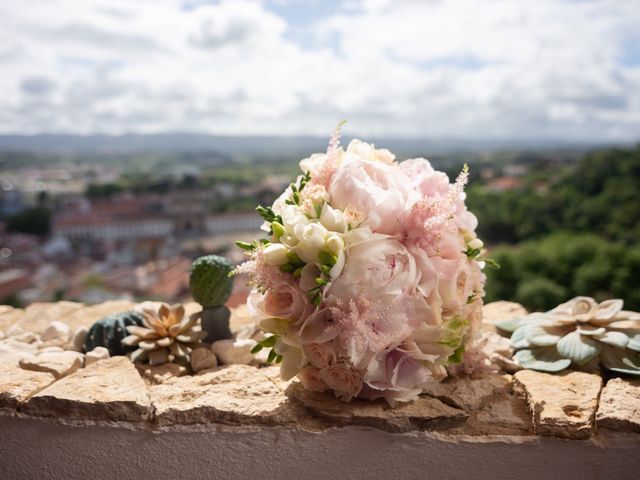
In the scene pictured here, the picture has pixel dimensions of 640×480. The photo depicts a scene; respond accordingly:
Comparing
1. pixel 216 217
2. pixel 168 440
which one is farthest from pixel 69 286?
pixel 168 440

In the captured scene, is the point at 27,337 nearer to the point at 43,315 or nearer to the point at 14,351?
the point at 14,351

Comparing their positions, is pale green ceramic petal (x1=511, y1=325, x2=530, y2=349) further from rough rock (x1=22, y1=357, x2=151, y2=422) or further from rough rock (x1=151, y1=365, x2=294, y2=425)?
rough rock (x1=22, y1=357, x2=151, y2=422)

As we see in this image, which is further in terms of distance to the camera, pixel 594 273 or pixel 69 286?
pixel 69 286

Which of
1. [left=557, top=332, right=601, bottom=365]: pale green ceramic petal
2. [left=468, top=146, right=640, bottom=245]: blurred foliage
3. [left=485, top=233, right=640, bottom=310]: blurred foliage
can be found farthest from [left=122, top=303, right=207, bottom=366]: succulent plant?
[left=468, top=146, right=640, bottom=245]: blurred foliage

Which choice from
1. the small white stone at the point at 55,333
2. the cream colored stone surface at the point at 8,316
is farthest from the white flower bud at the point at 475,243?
the cream colored stone surface at the point at 8,316

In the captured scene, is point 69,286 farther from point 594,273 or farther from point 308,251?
point 308,251

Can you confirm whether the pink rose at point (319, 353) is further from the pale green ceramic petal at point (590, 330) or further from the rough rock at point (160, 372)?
the pale green ceramic petal at point (590, 330)

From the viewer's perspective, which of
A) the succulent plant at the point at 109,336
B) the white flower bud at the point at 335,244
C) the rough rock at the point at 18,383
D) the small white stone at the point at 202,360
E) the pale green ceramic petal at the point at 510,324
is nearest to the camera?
the white flower bud at the point at 335,244
